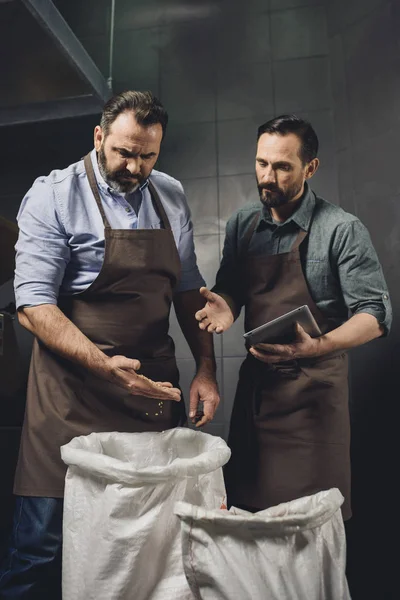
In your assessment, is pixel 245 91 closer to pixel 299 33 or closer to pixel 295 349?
pixel 299 33

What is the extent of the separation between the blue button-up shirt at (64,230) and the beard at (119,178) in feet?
0.05

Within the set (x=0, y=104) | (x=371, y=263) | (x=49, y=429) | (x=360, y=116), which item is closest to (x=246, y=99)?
(x=360, y=116)

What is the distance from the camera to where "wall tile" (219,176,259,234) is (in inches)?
94.9

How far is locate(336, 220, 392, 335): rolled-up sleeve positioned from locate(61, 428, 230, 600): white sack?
2.27 ft

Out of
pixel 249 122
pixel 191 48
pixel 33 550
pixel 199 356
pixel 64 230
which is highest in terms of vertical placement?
pixel 191 48

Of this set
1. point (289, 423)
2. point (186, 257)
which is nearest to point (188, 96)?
point (186, 257)

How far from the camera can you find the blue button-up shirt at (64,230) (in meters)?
1.31

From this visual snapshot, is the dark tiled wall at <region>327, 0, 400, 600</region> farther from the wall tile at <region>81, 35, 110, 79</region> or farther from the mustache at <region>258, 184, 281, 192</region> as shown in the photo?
the wall tile at <region>81, 35, 110, 79</region>

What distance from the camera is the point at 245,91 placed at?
254 cm

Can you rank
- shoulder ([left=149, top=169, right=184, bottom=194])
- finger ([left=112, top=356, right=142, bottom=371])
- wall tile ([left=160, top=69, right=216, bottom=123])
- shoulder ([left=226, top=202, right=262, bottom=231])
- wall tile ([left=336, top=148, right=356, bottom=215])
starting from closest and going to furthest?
finger ([left=112, top=356, right=142, bottom=371])
shoulder ([left=149, top=169, right=184, bottom=194])
shoulder ([left=226, top=202, right=262, bottom=231])
wall tile ([left=336, top=148, right=356, bottom=215])
wall tile ([left=160, top=69, right=216, bottom=123])

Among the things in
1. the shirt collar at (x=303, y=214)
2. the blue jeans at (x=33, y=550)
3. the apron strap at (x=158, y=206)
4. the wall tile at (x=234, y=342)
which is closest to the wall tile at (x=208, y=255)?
the wall tile at (x=234, y=342)

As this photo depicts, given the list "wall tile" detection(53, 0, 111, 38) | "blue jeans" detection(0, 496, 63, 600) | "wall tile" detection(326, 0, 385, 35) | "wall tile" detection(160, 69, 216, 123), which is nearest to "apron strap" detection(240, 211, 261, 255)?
"blue jeans" detection(0, 496, 63, 600)

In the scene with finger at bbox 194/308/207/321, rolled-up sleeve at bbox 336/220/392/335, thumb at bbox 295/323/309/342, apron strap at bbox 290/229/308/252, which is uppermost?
apron strap at bbox 290/229/308/252

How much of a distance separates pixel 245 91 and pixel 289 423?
66.8 inches
